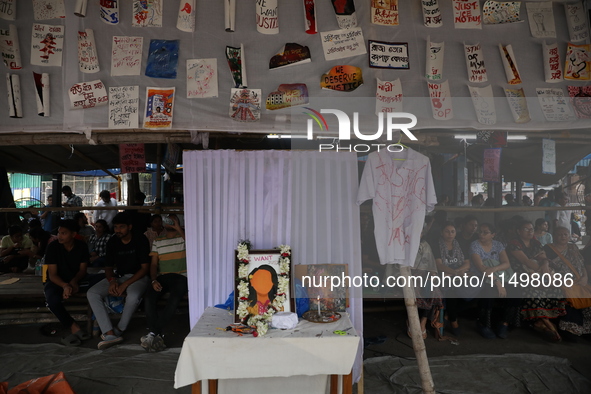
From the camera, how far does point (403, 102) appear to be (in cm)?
320

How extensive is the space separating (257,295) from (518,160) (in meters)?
4.64

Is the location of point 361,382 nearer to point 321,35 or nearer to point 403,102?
point 403,102

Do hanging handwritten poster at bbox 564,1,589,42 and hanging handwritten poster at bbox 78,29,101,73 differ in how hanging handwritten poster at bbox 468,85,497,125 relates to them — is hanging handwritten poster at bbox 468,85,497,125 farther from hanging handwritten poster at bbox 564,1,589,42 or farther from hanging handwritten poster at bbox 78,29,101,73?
hanging handwritten poster at bbox 78,29,101,73

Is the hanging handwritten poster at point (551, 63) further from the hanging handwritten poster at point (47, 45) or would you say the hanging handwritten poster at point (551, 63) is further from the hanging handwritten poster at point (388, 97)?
the hanging handwritten poster at point (47, 45)

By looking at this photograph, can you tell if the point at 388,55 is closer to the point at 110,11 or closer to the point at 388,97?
the point at 388,97

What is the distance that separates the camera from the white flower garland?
2.91 m

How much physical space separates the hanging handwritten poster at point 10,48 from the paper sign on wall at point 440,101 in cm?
313

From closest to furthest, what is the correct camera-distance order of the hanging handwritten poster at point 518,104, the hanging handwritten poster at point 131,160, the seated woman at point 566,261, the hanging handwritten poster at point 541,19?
1. the hanging handwritten poster at point 518,104
2. the hanging handwritten poster at point 541,19
3. the seated woman at point 566,261
4. the hanging handwritten poster at point 131,160

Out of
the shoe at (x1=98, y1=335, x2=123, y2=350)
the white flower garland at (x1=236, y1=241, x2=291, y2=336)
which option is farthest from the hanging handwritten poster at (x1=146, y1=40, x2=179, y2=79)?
the shoe at (x1=98, y1=335, x2=123, y2=350)

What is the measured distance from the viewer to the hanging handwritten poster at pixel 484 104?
3.20 meters

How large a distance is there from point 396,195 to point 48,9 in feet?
9.82

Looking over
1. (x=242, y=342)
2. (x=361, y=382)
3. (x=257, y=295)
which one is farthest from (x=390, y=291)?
(x=242, y=342)

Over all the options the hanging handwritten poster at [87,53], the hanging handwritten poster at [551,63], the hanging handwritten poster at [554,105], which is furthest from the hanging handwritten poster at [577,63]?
the hanging handwritten poster at [87,53]

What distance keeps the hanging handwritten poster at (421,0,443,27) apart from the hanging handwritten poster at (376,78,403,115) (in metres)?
0.58
